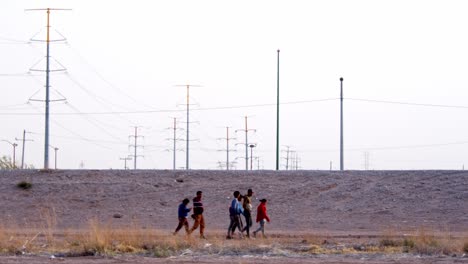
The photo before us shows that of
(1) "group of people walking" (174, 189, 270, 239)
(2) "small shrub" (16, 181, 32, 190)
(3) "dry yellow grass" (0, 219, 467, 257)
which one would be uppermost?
(2) "small shrub" (16, 181, 32, 190)

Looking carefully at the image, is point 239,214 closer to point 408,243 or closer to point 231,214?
point 231,214

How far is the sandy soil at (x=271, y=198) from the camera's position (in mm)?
54406

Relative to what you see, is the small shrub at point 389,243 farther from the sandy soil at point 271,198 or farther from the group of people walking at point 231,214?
the sandy soil at point 271,198

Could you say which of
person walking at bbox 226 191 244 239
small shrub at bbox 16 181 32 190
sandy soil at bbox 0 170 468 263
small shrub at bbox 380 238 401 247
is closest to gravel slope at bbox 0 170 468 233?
sandy soil at bbox 0 170 468 263

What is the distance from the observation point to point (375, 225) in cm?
5341

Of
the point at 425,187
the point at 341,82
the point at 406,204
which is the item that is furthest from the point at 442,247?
the point at 341,82

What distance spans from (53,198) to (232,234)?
2097 cm

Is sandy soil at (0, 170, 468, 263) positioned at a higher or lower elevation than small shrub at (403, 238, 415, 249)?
higher

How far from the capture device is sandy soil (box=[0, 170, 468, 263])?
54406mm

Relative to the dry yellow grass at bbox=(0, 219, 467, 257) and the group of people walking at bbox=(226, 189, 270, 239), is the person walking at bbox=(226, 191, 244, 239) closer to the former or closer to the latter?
the group of people walking at bbox=(226, 189, 270, 239)

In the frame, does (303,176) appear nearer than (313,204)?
No

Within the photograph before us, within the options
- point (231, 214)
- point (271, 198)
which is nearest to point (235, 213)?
point (231, 214)

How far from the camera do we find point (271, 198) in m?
60.4

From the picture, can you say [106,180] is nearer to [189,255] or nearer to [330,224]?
[330,224]
